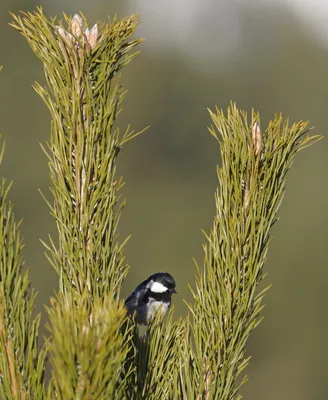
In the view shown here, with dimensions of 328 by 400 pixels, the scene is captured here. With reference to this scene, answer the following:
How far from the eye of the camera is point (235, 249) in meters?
1.31

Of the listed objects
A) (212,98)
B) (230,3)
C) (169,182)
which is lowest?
(169,182)

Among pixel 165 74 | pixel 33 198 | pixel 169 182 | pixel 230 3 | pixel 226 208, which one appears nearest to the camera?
pixel 226 208

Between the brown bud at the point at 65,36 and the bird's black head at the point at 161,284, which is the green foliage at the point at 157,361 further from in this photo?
the bird's black head at the point at 161,284

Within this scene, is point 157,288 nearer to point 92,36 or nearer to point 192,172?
point 92,36

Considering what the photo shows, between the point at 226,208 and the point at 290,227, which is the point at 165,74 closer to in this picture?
the point at 290,227

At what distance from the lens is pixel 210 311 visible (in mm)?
1320

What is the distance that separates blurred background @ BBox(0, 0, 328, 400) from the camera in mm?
15781

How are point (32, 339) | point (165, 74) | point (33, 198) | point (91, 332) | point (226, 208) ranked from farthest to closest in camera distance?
point (165, 74) < point (33, 198) < point (226, 208) < point (32, 339) < point (91, 332)

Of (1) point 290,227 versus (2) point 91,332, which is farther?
(1) point 290,227

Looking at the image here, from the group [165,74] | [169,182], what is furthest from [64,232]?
[165,74]

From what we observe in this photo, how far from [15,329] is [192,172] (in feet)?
54.3

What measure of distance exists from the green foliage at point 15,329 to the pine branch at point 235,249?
0.77 ft

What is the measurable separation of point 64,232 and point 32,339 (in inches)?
6.4

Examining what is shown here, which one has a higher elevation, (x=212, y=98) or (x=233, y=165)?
(x=212, y=98)
